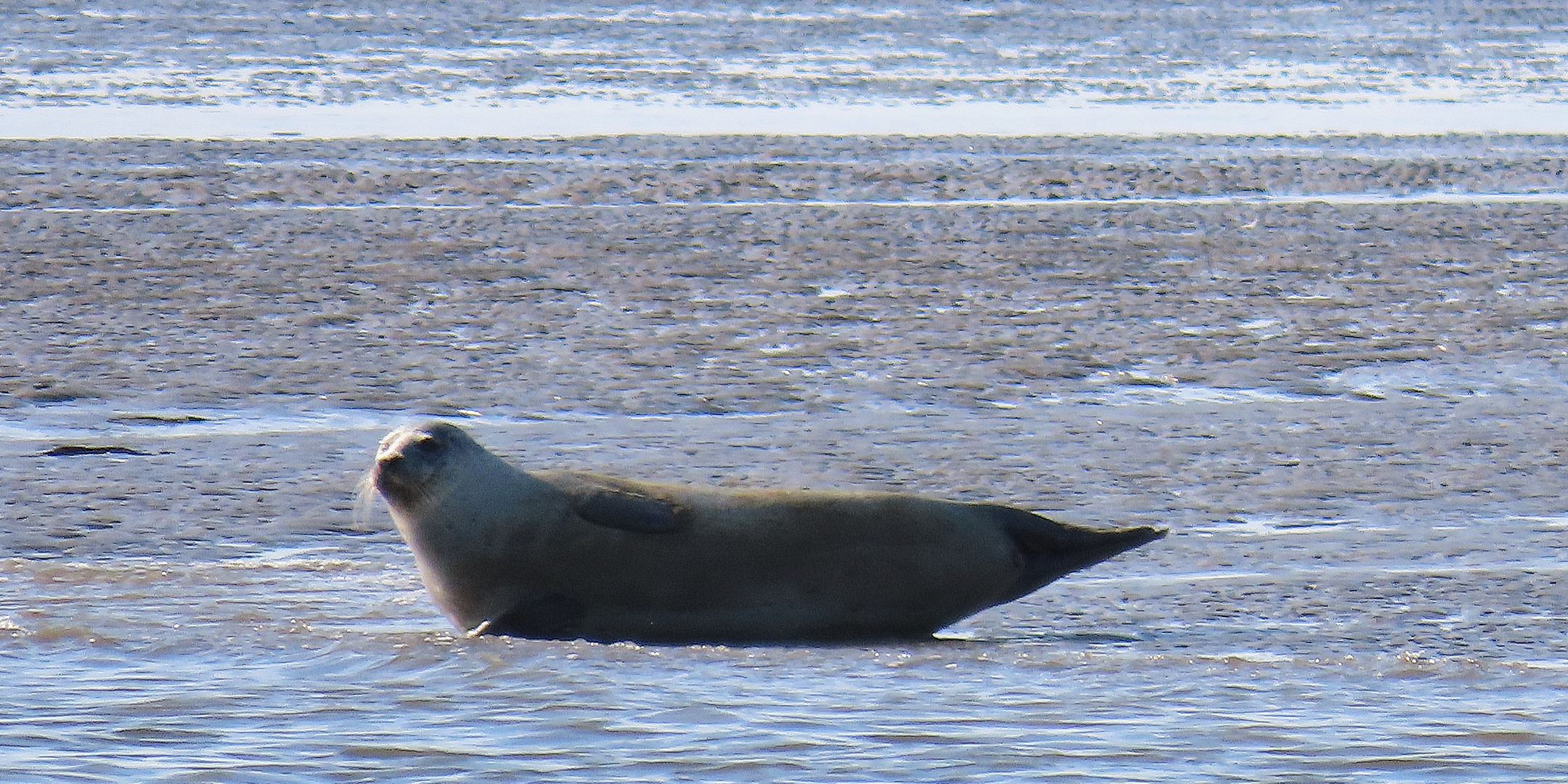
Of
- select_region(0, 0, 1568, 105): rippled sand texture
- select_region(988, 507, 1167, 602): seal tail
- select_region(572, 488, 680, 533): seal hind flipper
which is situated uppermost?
select_region(572, 488, 680, 533): seal hind flipper

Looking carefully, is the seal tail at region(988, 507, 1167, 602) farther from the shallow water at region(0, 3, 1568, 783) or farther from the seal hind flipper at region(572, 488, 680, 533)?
the seal hind flipper at region(572, 488, 680, 533)

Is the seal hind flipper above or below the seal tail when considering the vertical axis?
above

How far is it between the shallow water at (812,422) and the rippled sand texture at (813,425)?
20 millimetres

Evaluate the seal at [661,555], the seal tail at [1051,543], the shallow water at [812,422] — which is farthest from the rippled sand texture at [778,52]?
the seal at [661,555]

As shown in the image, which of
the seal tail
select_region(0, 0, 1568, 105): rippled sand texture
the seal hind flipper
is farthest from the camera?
select_region(0, 0, 1568, 105): rippled sand texture

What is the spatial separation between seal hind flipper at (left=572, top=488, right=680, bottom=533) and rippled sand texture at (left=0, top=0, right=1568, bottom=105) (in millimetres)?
11310

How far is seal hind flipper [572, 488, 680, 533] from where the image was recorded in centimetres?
503

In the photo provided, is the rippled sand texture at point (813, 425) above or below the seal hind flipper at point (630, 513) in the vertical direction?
below

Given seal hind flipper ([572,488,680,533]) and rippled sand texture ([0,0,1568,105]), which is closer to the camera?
seal hind flipper ([572,488,680,533])

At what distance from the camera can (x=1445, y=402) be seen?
784 centimetres

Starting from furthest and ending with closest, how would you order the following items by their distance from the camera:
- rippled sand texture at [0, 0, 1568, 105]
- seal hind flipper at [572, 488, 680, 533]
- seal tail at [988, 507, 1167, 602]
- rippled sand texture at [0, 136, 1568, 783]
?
rippled sand texture at [0, 0, 1568, 105]
seal tail at [988, 507, 1167, 602]
seal hind flipper at [572, 488, 680, 533]
rippled sand texture at [0, 136, 1568, 783]

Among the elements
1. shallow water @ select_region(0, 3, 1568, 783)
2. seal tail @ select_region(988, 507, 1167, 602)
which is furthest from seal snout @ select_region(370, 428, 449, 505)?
seal tail @ select_region(988, 507, 1167, 602)

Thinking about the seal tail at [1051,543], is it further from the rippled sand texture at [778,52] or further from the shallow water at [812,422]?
the rippled sand texture at [778,52]

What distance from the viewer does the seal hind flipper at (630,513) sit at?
503 cm
